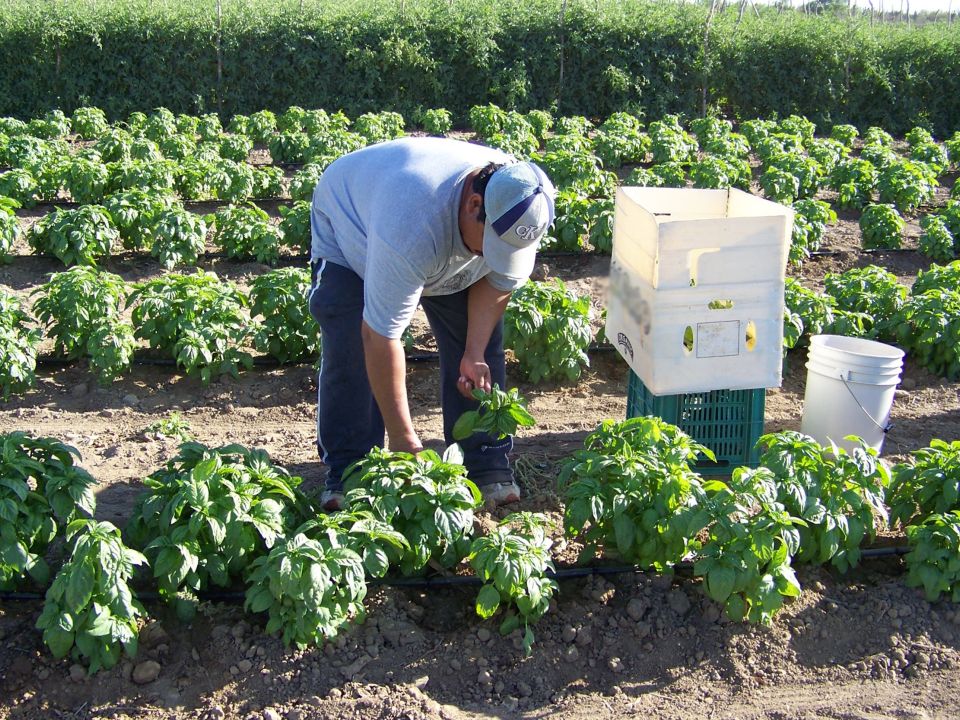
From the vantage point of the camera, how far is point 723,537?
3.73 m

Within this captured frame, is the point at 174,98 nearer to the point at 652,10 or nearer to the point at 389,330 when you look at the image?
the point at 652,10

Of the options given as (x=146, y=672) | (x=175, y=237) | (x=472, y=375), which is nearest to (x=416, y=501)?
(x=472, y=375)

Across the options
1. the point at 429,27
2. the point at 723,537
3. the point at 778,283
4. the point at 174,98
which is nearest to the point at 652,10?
the point at 429,27

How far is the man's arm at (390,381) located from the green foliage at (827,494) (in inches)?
57.1

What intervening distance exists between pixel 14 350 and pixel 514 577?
365 centimetres

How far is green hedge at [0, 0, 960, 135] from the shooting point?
19.0 meters

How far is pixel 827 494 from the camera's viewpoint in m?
4.05

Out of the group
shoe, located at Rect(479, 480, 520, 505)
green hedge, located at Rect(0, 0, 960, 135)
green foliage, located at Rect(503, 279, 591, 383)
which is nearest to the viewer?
shoe, located at Rect(479, 480, 520, 505)

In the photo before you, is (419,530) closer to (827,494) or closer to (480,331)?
(480,331)

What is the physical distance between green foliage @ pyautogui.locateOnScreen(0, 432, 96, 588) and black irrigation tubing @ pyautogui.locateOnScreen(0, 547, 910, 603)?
0.30 ft

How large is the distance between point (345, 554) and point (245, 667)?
54cm

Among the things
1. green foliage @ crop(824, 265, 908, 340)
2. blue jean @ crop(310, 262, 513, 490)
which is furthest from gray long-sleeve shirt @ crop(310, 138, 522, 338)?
green foliage @ crop(824, 265, 908, 340)

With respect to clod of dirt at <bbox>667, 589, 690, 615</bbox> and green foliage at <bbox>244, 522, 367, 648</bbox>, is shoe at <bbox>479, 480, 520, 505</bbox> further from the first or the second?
green foliage at <bbox>244, 522, 367, 648</bbox>

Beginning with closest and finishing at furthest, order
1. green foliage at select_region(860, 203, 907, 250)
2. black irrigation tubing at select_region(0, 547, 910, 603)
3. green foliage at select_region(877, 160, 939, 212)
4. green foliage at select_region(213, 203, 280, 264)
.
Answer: black irrigation tubing at select_region(0, 547, 910, 603) → green foliage at select_region(213, 203, 280, 264) → green foliage at select_region(860, 203, 907, 250) → green foliage at select_region(877, 160, 939, 212)
